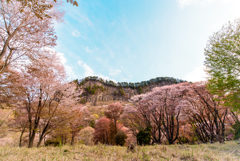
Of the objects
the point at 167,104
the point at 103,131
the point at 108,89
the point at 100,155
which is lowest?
the point at 103,131

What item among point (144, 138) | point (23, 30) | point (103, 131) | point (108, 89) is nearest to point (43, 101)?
point (23, 30)

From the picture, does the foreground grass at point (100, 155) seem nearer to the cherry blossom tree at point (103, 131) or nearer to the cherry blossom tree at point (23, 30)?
the cherry blossom tree at point (23, 30)

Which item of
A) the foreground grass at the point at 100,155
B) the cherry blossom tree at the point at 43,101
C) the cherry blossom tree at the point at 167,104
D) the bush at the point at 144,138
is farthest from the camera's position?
the cherry blossom tree at the point at 167,104

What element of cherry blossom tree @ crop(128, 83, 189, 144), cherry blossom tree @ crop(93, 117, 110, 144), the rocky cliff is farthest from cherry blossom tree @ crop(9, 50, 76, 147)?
the rocky cliff

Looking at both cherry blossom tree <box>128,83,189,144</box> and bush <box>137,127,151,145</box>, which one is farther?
cherry blossom tree <box>128,83,189,144</box>

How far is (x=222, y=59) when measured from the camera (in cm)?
867

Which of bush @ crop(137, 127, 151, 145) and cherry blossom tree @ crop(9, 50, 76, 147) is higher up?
cherry blossom tree @ crop(9, 50, 76, 147)

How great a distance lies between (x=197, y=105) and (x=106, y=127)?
1643 cm

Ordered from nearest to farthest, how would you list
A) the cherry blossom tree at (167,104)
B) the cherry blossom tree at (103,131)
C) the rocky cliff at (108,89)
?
the cherry blossom tree at (167,104)
the cherry blossom tree at (103,131)
the rocky cliff at (108,89)

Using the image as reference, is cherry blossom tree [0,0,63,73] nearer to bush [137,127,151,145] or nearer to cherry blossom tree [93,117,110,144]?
bush [137,127,151,145]

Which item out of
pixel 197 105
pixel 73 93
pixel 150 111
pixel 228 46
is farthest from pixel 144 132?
pixel 228 46

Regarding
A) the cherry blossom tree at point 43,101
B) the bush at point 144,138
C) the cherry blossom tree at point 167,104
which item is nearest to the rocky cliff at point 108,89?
the cherry blossom tree at point 167,104

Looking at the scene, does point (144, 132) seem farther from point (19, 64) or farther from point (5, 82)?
point (5, 82)

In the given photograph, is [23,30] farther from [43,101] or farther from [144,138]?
[144,138]
